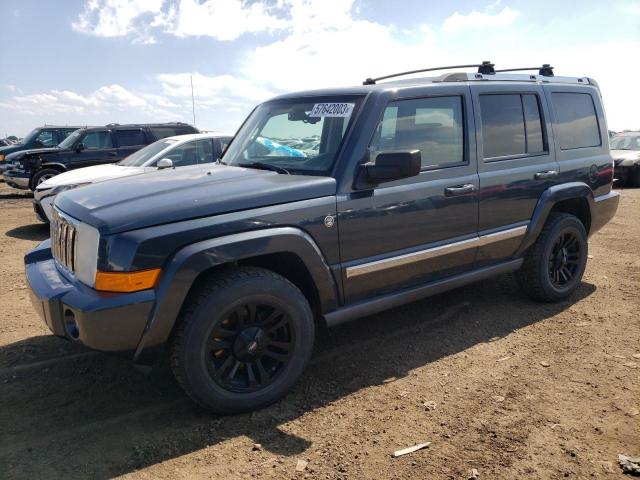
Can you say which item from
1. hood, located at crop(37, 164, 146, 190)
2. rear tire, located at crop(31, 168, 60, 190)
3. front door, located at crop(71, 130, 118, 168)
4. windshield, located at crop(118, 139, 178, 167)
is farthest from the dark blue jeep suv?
rear tire, located at crop(31, 168, 60, 190)

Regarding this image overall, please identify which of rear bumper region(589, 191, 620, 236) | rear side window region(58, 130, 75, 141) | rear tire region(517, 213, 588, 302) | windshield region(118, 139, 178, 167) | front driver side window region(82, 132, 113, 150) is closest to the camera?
rear tire region(517, 213, 588, 302)

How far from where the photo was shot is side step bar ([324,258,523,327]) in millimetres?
3365

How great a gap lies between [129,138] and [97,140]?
727mm

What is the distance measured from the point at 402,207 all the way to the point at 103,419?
2249 mm

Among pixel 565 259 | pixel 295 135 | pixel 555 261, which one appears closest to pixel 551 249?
pixel 555 261

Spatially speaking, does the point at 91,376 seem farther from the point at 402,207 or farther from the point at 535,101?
the point at 535,101

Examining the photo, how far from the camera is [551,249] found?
15.1 ft

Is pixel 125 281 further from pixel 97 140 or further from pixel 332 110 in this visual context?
pixel 97 140

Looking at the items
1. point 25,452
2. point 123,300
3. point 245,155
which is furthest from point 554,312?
point 25,452

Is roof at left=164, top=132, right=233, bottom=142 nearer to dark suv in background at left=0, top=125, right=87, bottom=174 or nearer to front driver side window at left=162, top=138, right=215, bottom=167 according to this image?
front driver side window at left=162, top=138, right=215, bottom=167

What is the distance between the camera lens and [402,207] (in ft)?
11.4

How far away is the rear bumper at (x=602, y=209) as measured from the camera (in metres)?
4.97

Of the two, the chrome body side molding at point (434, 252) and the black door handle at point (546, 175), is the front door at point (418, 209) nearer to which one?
the chrome body side molding at point (434, 252)

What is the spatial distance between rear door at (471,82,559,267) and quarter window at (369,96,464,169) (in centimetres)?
22
